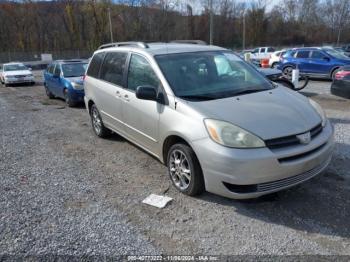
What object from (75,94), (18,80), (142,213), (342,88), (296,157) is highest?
(296,157)

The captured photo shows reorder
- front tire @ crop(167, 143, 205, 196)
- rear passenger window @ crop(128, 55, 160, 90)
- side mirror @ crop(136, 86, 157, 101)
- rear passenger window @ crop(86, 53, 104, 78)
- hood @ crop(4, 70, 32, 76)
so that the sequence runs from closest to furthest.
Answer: front tire @ crop(167, 143, 205, 196), side mirror @ crop(136, 86, 157, 101), rear passenger window @ crop(128, 55, 160, 90), rear passenger window @ crop(86, 53, 104, 78), hood @ crop(4, 70, 32, 76)

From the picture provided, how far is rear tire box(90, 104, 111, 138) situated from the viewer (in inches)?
248

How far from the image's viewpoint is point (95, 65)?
6242mm

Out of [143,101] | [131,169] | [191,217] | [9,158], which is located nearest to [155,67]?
[143,101]

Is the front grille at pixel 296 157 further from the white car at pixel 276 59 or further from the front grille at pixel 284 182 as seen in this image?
the white car at pixel 276 59

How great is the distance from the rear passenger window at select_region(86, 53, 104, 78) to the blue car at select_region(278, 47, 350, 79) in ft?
37.3

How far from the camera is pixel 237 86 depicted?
423 cm

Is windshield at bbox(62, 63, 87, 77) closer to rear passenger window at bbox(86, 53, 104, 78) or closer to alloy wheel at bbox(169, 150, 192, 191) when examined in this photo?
rear passenger window at bbox(86, 53, 104, 78)

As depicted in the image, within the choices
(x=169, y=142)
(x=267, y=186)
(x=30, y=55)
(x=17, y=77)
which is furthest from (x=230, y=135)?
(x=30, y=55)

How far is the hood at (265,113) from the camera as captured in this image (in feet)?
10.8

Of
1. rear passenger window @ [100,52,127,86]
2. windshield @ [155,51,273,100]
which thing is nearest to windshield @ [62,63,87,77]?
rear passenger window @ [100,52,127,86]

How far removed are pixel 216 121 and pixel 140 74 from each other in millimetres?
1699

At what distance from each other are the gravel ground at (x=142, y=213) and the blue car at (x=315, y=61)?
10198mm

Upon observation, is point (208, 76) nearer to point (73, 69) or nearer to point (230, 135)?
point (230, 135)
